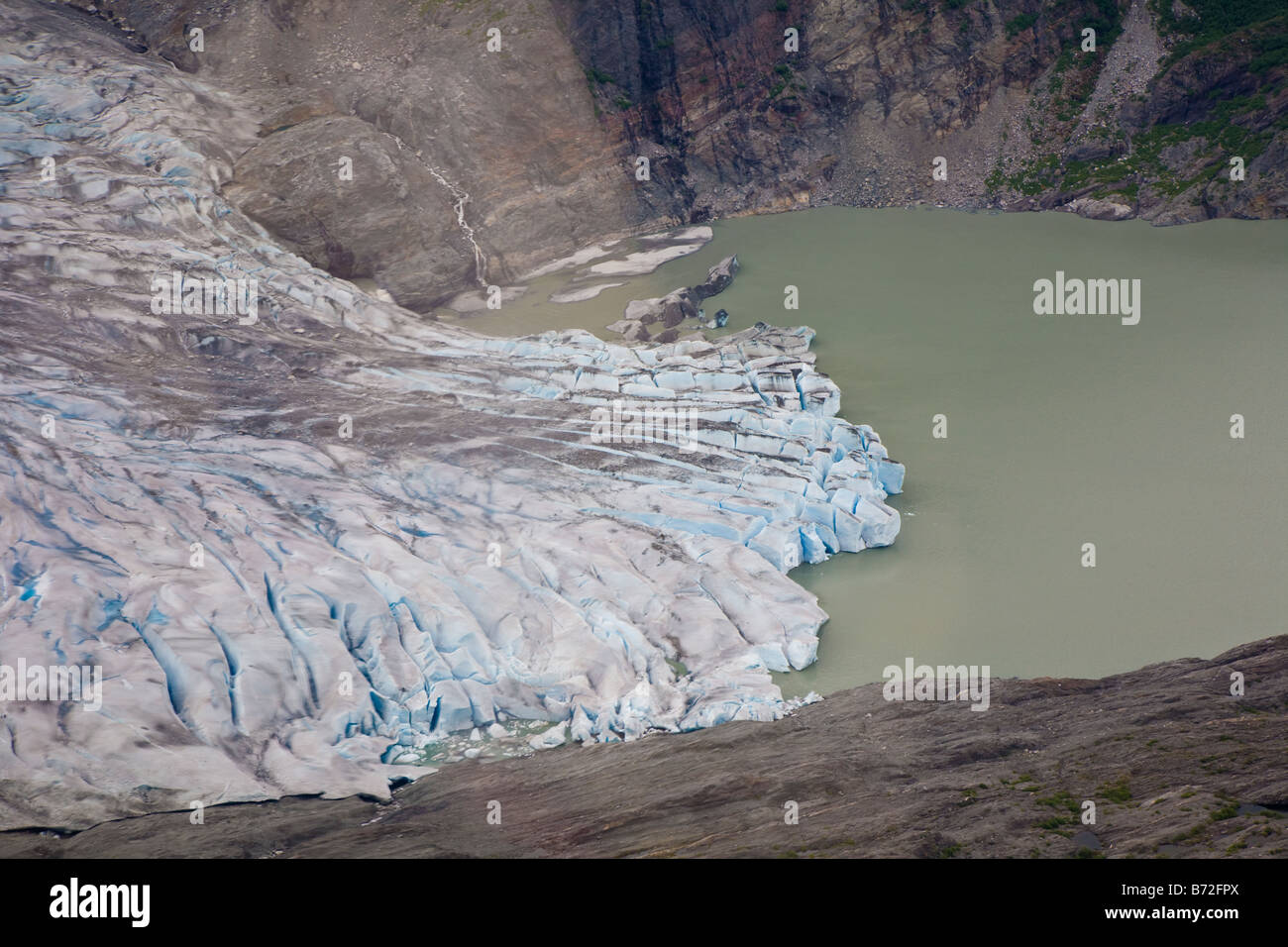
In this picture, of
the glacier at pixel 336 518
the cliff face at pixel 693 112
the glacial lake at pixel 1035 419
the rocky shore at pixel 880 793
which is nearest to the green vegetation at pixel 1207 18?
the cliff face at pixel 693 112

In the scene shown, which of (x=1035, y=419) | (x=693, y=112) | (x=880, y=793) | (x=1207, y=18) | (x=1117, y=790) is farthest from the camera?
(x=693, y=112)

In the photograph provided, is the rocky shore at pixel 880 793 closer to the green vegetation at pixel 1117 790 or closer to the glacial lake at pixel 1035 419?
the green vegetation at pixel 1117 790

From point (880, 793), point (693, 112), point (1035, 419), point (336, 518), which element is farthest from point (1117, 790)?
point (693, 112)

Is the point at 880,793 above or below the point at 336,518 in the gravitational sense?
below

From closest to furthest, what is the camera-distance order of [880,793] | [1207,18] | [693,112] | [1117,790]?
1. [1117,790]
2. [880,793]
3. [1207,18]
4. [693,112]

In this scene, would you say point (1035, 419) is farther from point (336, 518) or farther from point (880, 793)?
point (336, 518)

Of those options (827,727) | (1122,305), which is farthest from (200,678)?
(1122,305)

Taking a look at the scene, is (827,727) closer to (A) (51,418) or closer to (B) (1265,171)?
(A) (51,418)
